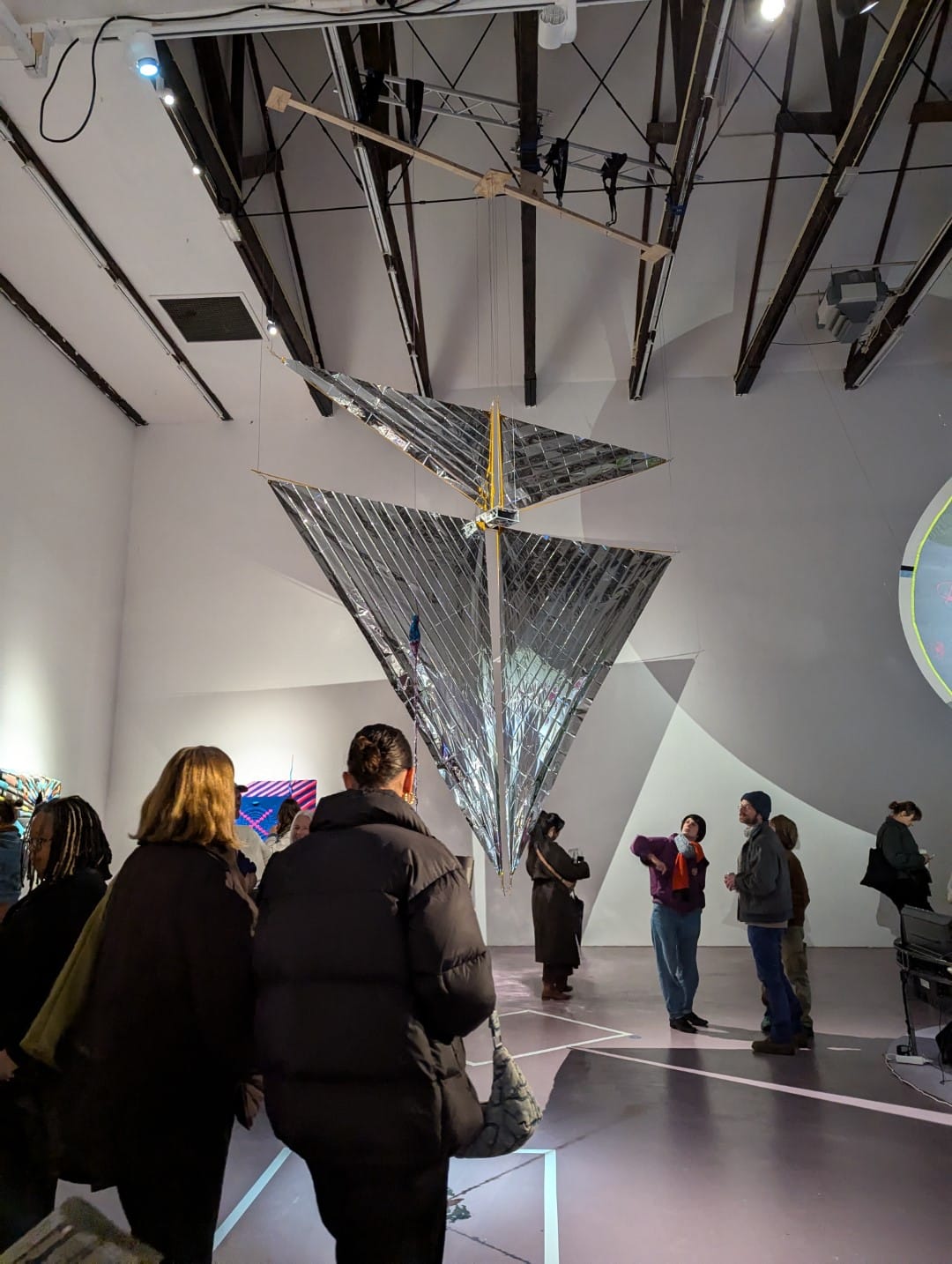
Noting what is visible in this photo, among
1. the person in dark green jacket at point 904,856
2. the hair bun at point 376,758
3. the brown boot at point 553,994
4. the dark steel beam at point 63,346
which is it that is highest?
the dark steel beam at point 63,346

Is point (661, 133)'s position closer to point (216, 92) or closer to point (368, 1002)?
point (216, 92)

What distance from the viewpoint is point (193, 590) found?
8688 millimetres

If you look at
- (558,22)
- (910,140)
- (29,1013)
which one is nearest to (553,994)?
(29,1013)

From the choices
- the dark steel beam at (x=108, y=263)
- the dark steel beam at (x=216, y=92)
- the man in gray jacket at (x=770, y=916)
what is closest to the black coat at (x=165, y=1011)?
the man in gray jacket at (x=770, y=916)

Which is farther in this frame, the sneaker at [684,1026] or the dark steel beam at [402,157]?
the dark steel beam at [402,157]

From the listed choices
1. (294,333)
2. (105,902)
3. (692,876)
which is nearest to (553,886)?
Answer: (692,876)

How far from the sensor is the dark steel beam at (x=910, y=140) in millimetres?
5949

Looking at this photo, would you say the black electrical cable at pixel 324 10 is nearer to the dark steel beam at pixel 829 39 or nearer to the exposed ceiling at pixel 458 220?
the exposed ceiling at pixel 458 220

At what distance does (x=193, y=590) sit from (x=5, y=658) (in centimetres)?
217

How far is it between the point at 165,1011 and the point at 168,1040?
0.16ft

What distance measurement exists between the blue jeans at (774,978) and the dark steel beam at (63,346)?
687 centimetres

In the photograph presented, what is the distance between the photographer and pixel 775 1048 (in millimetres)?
3928

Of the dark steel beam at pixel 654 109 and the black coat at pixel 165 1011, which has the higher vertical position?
the dark steel beam at pixel 654 109

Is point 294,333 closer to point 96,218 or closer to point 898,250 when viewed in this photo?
point 96,218
